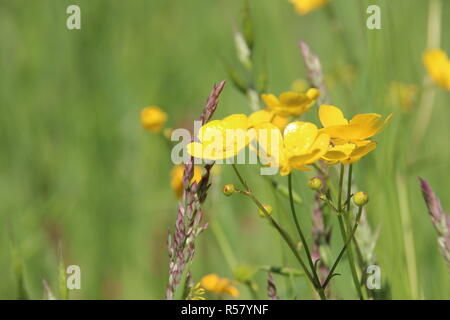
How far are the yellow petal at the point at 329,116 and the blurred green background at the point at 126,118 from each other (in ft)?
2.39

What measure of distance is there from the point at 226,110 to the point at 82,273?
85 centimetres

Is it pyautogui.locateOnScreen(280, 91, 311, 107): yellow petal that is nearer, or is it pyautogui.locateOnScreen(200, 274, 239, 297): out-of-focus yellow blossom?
pyautogui.locateOnScreen(280, 91, 311, 107): yellow petal

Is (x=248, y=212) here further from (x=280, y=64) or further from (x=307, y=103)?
(x=307, y=103)

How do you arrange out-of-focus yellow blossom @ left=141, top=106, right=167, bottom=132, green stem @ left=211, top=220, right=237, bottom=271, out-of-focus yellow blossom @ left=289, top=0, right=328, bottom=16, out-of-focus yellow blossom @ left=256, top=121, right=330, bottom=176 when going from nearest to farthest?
1. out-of-focus yellow blossom @ left=256, top=121, right=330, bottom=176
2. out-of-focus yellow blossom @ left=141, top=106, right=167, bottom=132
3. green stem @ left=211, top=220, right=237, bottom=271
4. out-of-focus yellow blossom @ left=289, top=0, right=328, bottom=16

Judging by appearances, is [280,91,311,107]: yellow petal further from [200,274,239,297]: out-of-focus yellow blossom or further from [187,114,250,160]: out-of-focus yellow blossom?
[200,274,239,297]: out-of-focus yellow blossom

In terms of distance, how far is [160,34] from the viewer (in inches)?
120

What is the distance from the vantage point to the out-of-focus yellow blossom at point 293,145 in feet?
2.76

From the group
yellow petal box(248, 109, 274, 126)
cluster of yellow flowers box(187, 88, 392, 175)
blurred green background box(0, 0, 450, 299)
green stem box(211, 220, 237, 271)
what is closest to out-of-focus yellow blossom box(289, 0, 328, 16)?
blurred green background box(0, 0, 450, 299)

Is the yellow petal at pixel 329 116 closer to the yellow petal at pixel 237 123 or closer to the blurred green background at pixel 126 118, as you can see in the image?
the yellow petal at pixel 237 123

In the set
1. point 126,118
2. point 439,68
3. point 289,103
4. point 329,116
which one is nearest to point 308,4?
point 439,68

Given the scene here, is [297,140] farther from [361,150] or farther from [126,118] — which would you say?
[126,118]

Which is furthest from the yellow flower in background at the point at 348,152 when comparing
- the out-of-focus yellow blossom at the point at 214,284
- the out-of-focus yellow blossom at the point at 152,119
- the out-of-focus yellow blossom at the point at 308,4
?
the out-of-focus yellow blossom at the point at 308,4

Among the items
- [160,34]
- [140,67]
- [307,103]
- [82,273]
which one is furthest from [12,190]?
[307,103]

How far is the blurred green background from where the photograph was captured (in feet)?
6.78
